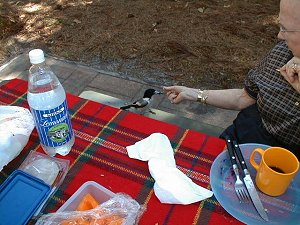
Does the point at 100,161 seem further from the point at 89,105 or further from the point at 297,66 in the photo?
the point at 297,66

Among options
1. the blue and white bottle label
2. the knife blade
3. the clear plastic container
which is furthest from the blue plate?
the blue and white bottle label

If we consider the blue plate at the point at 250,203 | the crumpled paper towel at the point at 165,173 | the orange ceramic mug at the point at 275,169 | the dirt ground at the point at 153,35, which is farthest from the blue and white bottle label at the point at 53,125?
the dirt ground at the point at 153,35

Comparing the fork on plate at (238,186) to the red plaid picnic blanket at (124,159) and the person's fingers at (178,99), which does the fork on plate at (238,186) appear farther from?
the person's fingers at (178,99)

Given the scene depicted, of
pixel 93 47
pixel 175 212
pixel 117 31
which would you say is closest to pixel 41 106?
pixel 175 212

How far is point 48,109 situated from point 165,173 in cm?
43

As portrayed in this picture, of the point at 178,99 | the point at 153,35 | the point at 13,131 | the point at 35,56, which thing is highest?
the point at 35,56

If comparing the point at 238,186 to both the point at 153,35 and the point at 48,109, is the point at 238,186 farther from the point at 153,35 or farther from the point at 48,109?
the point at 153,35

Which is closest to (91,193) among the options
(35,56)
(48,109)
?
(48,109)

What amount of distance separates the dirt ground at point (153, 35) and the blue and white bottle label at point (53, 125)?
212 cm

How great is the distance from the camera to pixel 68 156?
1203 millimetres

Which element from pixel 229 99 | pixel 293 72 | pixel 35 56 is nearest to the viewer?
pixel 35 56

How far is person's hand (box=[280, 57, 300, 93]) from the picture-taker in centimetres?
130

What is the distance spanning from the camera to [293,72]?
1.31 meters

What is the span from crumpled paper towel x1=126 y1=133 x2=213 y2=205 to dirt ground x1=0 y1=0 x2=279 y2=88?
6.50 feet
